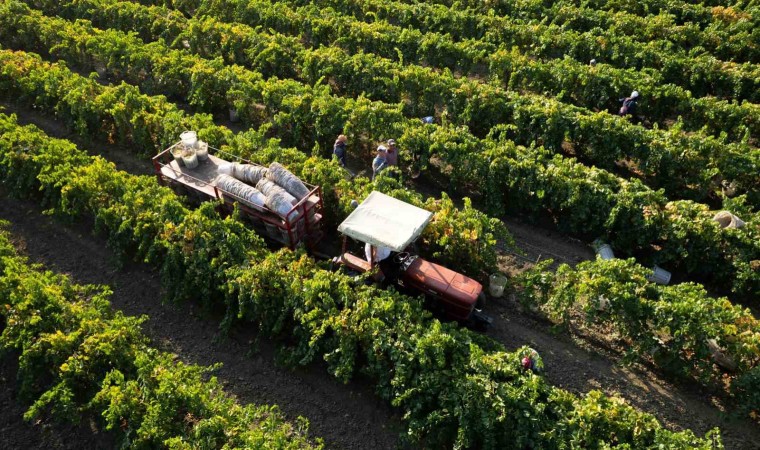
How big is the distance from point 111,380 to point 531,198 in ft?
32.9

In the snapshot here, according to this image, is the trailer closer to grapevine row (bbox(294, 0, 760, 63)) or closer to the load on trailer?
the load on trailer

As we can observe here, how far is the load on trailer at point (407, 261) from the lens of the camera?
992 cm

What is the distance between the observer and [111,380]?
8.52 metres

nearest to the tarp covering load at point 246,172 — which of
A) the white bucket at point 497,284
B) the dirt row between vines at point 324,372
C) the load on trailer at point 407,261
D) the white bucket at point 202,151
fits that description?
the white bucket at point 202,151

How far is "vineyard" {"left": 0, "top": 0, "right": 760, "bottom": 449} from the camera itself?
27.8 feet

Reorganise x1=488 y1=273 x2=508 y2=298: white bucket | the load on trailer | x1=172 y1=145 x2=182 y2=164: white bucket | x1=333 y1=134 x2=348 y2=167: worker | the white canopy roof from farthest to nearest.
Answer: x1=333 y1=134 x2=348 y2=167: worker
x1=172 y1=145 x2=182 y2=164: white bucket
x1=488 y1=273 x2=508 y2=298: white bucket
the load on trailer
the white canopy roof

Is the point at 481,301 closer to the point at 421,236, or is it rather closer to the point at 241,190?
the point at 421,236

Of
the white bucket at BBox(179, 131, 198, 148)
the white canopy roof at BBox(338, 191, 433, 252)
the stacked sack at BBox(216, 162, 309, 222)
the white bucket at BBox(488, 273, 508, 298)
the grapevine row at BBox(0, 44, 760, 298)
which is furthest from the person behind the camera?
the white bucket at BBox(179, 131, 198, 148)

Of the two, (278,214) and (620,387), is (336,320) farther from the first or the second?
(620,387)

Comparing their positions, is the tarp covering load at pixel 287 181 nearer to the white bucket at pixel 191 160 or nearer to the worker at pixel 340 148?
the white bucket at pixel 191 160

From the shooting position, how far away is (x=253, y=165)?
478 inches

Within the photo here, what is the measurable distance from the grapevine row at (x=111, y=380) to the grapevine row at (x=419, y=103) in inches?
311

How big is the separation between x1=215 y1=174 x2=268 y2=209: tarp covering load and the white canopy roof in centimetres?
229

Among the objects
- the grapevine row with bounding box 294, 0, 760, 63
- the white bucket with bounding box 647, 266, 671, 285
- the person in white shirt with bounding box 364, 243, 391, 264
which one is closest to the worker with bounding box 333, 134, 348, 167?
the person in white shirt with bounding box 364, 243, 391, 264
